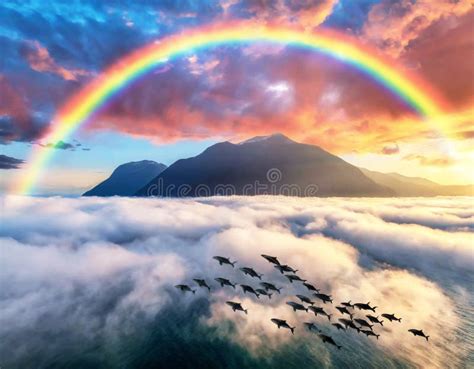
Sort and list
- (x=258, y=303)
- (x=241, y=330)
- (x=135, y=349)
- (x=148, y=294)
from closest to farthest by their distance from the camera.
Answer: (x=135, y=349) < (x=241, y=330) < (x=258, y=303) < (x=148, y=294)

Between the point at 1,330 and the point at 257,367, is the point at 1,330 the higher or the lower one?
the lower one

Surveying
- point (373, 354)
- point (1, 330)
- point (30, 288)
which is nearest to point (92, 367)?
point (1, 330)

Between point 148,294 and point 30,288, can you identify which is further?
point 30,288

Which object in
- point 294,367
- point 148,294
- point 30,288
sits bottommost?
point 30,288

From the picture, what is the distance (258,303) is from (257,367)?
2323 inches

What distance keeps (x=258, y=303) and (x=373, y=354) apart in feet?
191

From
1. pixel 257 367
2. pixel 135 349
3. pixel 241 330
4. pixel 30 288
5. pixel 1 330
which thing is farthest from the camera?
pixel 30 288

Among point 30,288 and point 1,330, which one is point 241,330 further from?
point 30,288

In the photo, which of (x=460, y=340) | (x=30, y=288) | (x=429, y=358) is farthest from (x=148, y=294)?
(x=460, y=340)

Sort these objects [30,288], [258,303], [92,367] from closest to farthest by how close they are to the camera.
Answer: [92,367]
[258,303]
[30,288]

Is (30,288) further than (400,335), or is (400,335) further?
(30,288)

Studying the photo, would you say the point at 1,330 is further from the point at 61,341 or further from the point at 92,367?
the point at 92,367

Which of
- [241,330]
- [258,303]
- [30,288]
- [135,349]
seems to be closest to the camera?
[135,349]

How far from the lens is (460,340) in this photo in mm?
93438
